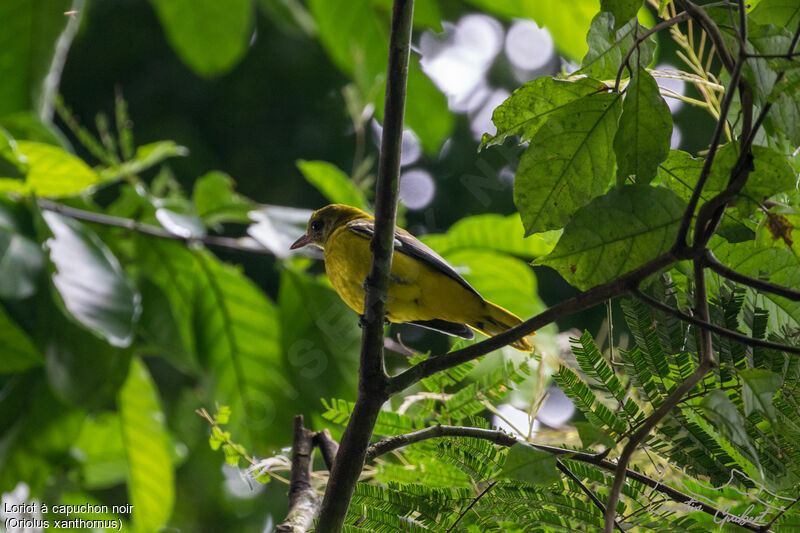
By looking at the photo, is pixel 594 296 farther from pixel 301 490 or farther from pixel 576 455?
pixel 301 490

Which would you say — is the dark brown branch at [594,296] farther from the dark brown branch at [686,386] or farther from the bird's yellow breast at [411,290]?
the bird's yellow breast at [411,290]

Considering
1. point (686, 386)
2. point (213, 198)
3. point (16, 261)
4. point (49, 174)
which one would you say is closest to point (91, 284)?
point (16, 261)

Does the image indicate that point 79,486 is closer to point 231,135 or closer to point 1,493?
point 1,493

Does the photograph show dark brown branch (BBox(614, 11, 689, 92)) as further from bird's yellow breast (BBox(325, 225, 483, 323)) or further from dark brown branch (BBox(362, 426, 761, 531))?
bird's yellow breast (BBox(325, 225, 483, 323))

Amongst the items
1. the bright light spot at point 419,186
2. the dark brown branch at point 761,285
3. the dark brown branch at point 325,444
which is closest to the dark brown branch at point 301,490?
the dark brown branch at point 325,444

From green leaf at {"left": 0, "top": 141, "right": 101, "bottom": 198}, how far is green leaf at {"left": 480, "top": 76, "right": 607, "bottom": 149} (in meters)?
1.88

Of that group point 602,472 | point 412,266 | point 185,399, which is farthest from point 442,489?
point 185,399

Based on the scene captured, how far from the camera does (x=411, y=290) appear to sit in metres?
2.45

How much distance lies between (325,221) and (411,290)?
62cm

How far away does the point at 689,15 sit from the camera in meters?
1.04

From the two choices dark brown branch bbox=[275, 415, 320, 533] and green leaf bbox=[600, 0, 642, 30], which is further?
dark brown branch bbox=[275, 415, 320, 533]

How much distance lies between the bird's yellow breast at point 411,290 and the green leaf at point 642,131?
133cm

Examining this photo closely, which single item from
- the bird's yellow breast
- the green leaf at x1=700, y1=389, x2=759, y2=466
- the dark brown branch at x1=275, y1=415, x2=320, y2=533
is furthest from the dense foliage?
the bird's yellow breast

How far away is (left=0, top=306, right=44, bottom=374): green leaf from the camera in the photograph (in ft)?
7.57
